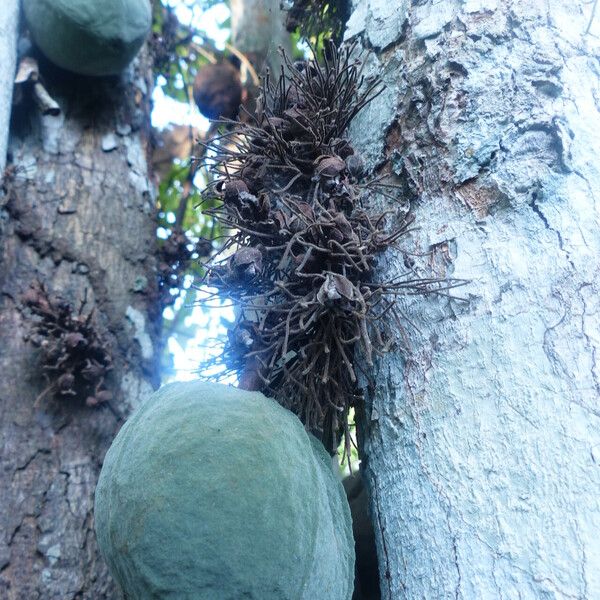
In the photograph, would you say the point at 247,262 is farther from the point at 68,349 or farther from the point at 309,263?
the point at 68,349

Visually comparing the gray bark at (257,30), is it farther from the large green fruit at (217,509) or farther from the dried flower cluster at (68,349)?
the large green fruit at (217,509)

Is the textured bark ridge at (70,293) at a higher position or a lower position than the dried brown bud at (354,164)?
lower

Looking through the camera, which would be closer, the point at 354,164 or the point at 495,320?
the point at 495,320

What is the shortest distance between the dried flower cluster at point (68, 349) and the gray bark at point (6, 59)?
399 mm

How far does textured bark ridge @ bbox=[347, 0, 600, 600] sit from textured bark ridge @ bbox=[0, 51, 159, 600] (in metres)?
0.80

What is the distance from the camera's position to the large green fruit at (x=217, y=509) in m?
0.91

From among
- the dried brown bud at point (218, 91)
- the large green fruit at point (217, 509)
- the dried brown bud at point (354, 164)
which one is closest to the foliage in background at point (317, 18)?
the dried brown bud at point (218, 91)

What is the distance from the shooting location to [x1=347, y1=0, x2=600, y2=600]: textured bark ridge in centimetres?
86

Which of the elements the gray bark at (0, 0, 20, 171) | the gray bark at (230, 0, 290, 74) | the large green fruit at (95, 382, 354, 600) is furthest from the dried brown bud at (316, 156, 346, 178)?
the gray bark at (230, 0, 290, 74)

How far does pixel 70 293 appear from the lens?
183 cm

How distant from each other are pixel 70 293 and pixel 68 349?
8.1 inches

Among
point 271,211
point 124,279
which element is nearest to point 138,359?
point 124,279

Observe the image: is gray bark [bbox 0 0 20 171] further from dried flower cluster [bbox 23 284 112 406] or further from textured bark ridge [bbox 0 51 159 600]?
dried flower cluster [bbox 23 284 112 406]

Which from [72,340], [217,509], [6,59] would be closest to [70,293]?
[72,340]
